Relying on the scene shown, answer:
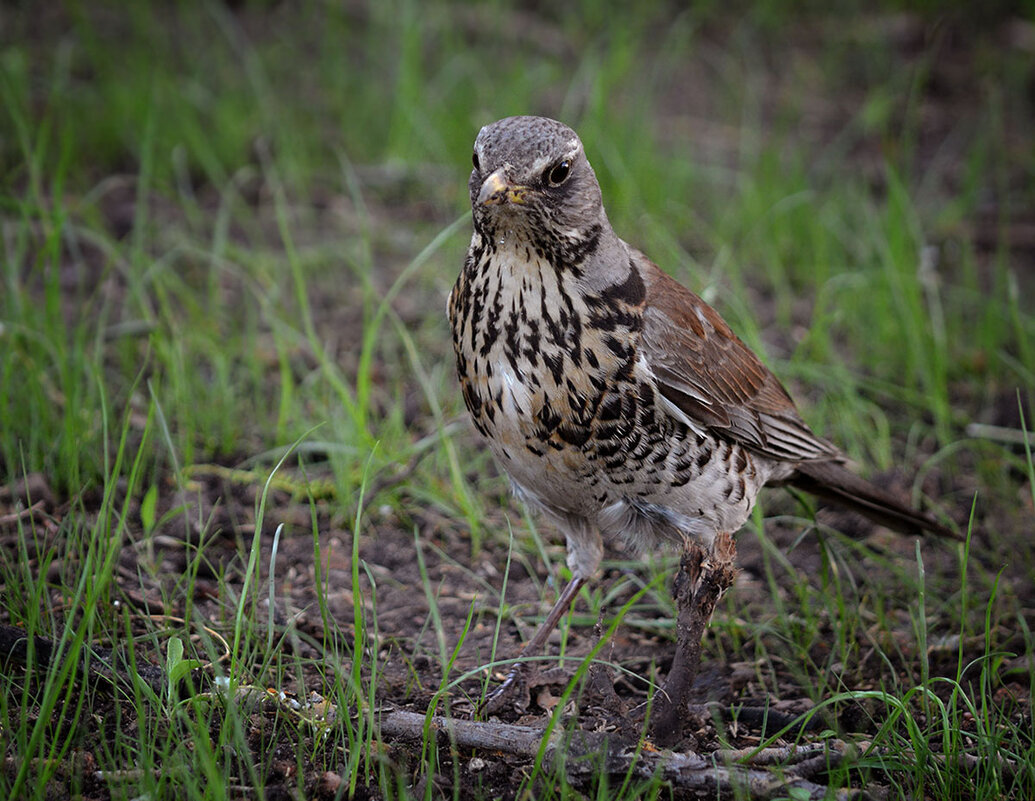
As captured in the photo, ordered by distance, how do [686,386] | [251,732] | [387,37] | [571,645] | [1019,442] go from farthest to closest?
[387,37] → [1019,442] → [571,645] → [686,386] → [251,732]

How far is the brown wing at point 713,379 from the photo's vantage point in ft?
10.8

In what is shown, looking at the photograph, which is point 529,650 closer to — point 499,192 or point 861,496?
point 861,496

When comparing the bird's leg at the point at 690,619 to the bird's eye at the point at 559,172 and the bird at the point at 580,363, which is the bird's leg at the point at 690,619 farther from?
the bird's eye at the point at 559,172

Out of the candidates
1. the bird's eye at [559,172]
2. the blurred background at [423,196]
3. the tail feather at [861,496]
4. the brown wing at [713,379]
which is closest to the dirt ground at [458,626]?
the tail feather at [861,496]

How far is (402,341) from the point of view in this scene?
5422 mm

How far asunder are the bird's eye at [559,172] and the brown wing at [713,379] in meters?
0.47

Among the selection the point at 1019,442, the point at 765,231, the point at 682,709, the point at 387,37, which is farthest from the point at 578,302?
the point at 387,37

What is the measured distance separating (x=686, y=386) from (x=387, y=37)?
4821 millimetres

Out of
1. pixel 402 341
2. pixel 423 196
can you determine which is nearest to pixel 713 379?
pixel 402 341

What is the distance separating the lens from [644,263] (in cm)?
349

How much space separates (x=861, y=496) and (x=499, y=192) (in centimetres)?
191

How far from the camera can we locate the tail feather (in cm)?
396

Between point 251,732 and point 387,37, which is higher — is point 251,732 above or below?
below

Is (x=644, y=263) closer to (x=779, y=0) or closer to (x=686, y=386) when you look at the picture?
(x=686, y=386)
